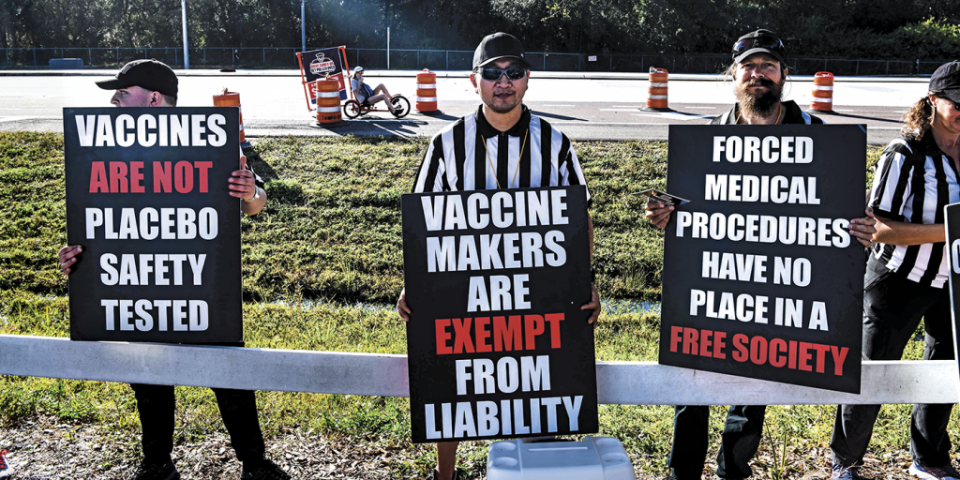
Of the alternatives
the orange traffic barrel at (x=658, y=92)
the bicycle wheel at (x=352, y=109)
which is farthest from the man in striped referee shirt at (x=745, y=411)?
the orange traffic barrel at (x=658, y=92)

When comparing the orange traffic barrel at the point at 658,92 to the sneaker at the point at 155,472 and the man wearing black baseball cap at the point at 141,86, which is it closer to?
the man wearing black baseball cap at the point at 141,86

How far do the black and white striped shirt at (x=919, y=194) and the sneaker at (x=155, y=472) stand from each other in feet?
11.5

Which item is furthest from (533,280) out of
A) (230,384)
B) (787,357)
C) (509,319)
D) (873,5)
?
(873,5)

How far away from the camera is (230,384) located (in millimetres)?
3285

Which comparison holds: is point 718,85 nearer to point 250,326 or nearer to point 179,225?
point 250,326

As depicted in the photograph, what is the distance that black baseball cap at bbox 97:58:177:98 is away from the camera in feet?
11.0

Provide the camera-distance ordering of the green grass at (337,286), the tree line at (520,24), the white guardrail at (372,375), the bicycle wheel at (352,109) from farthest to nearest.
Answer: the tree line at (520,24) < the bicycle wheel at (352,109) < the green grass at (337,286) < the white guardrail at (372,375)

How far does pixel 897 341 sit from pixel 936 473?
679mm

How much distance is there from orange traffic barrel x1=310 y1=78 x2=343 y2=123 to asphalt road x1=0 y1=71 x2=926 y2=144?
26cm

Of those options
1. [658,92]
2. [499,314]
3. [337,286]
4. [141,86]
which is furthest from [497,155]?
[658,92]

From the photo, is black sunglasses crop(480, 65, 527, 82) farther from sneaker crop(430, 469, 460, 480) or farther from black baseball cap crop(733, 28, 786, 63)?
sneaker crop(430, 469, 460, 480)

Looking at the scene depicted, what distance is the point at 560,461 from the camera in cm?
272

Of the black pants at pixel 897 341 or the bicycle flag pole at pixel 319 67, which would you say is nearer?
the black pants at pixel 897 341

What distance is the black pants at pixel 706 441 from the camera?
3.54 meters
